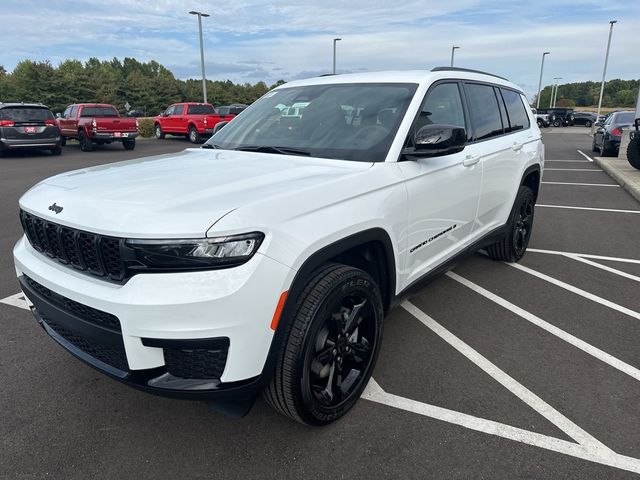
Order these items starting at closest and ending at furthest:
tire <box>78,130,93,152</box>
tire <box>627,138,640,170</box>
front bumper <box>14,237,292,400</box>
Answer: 1. front bumper <box>14,237,292,400</box>
2. tire <box>627,138,640,170</box>
3. tire <box>78,130,93,152</box>

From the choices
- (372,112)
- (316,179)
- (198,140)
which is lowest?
(198,140)

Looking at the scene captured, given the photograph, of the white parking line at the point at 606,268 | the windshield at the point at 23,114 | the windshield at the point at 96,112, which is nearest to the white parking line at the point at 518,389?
the white parking line at the point at 606,268

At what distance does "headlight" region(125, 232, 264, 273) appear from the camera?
2.00 meters

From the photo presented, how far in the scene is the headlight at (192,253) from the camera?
1997 mm

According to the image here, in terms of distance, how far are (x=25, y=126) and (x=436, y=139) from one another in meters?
17.2

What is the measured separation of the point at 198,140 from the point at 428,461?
927 inches

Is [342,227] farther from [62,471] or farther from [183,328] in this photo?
[62,471]

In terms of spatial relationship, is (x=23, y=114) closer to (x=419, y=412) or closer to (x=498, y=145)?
(x=498, y=145)

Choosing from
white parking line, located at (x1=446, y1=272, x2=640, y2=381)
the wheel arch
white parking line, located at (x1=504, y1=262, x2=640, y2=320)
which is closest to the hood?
white parking line, located at (x1=446, y1=272, x2=640, y2=381)

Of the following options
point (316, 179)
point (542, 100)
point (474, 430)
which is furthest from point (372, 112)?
point (542, 100)

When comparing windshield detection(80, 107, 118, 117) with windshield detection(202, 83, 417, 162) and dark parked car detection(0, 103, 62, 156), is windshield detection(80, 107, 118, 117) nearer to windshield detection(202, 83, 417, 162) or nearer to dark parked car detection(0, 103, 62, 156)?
dark parked car detection(0, 103, 62, 156)

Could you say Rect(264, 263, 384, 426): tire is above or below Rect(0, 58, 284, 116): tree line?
below

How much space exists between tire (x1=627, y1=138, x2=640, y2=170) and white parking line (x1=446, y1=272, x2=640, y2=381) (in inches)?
351

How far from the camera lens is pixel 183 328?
197 centimetres
